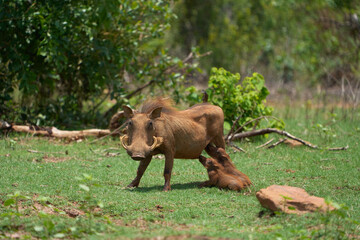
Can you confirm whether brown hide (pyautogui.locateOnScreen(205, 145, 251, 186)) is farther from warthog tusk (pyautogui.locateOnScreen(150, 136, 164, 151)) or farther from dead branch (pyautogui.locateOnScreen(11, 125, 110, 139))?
dead branch (pyautogui.locateOnScreen(11, 125, 110, 139))

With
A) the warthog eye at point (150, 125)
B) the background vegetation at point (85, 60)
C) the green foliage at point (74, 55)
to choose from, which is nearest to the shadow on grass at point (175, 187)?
the warthog eye at point (150, 125)

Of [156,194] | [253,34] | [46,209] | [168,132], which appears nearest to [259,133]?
[168,132]

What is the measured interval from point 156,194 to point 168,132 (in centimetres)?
85

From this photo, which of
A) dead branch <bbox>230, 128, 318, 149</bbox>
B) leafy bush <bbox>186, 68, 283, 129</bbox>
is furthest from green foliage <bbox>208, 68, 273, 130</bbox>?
dead branch <bbox>230, 128, 318, 149</bbox>

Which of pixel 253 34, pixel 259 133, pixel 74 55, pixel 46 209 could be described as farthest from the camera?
pixel 253 34

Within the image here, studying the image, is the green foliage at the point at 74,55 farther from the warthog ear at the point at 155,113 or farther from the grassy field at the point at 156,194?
the warthog ear at the point at 155,113

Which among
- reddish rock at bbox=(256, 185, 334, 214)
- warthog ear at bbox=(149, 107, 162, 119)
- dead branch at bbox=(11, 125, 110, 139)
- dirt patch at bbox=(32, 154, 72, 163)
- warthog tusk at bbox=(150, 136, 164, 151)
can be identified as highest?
warthog ear at bbox=(149, 107, 162, 119)

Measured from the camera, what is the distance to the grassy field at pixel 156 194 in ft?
16.9

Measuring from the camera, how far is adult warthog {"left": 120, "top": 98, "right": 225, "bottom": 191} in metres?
6.77

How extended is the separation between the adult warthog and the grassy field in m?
0.47

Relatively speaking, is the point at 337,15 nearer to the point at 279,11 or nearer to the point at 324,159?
the point at 279,11

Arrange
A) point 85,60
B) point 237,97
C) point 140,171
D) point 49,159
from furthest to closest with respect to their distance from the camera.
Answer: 1. point 85,60
2. point 237,97
3. point 49,159
4. point 140,171

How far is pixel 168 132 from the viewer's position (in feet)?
23.5

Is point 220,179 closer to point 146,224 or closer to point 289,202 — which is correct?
point 289,202
